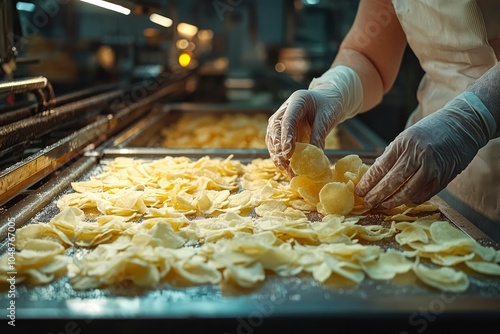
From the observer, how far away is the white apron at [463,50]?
180 cm

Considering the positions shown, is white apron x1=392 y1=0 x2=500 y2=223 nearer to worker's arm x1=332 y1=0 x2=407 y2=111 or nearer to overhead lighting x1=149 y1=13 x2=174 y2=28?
worker's arm x1=332 y1=0 x2=407 y2=111

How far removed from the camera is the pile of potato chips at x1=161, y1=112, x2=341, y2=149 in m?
3.15

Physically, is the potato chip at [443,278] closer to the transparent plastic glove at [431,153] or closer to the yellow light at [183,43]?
the transparent plastic glove at [431,153]

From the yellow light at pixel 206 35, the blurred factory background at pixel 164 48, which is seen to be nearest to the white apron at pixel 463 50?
the blurred factory background at pixel 164 48

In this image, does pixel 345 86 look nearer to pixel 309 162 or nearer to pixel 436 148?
pixel 309 162

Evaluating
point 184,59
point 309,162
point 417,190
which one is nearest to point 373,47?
point 309,162

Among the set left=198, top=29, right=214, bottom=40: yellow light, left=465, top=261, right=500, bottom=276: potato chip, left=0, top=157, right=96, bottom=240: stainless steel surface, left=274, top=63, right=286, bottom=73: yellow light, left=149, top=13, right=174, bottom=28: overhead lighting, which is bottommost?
left=274, top=63, right=286, bottom=73: yellow light

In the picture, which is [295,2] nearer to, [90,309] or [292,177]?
[292,177]

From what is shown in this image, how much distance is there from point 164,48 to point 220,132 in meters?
2.81

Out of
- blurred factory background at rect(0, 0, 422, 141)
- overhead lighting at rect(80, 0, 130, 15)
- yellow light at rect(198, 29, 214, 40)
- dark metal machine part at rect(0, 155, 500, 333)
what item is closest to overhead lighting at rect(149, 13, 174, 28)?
blurred factory background at rect(0, 0, 422, 141)

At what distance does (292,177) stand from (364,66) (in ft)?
2.58

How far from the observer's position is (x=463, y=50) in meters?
1.88

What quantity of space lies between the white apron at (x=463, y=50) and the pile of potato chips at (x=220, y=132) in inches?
43.4

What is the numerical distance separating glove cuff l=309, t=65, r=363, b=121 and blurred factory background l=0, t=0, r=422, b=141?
92 cm
